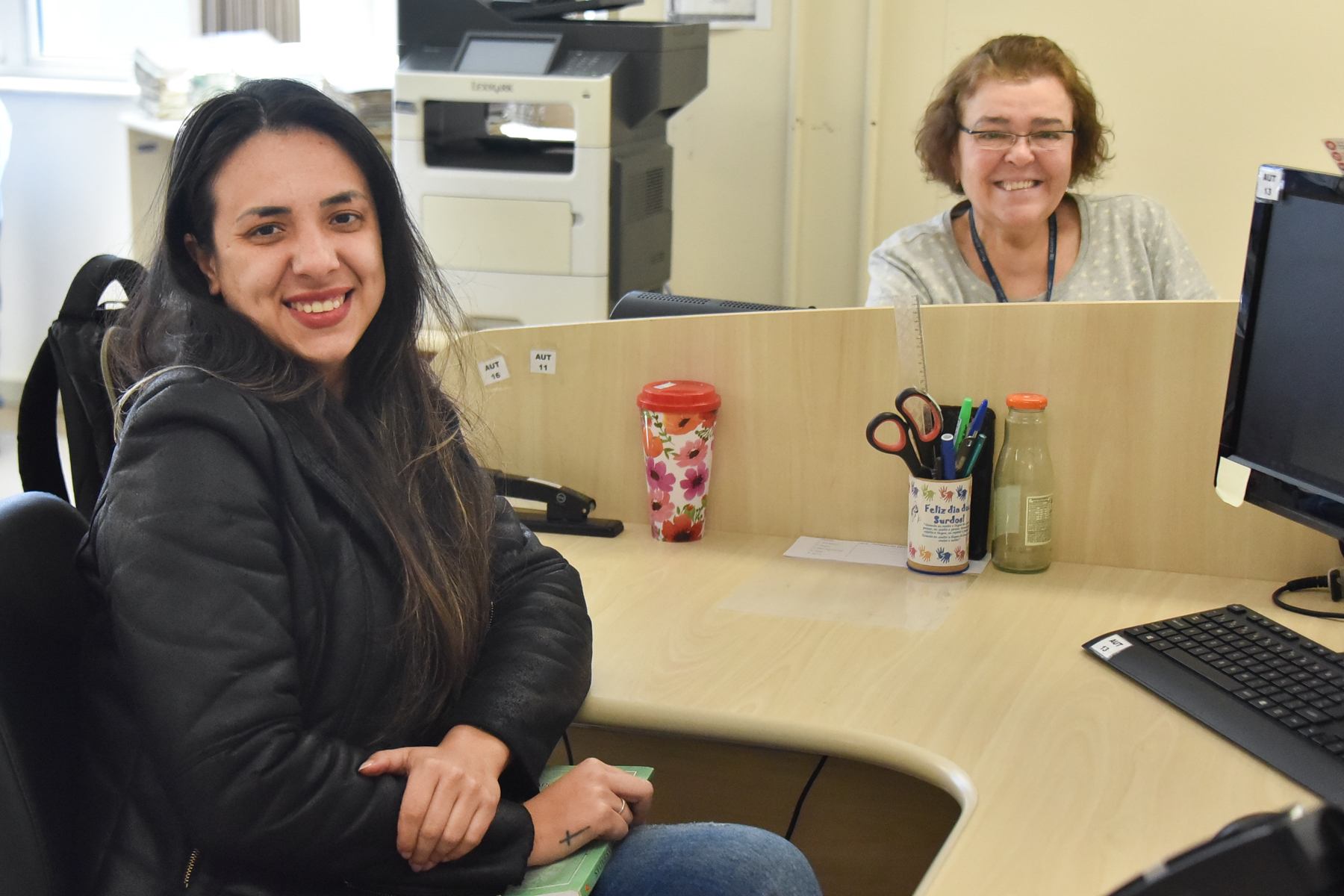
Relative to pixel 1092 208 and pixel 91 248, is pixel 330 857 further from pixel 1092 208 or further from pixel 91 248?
pixel 91 248

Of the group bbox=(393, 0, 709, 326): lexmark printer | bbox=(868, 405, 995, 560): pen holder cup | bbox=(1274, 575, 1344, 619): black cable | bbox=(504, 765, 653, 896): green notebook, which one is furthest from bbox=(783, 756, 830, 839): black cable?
bbox=(393, 0, 709, 326): lexmark printer

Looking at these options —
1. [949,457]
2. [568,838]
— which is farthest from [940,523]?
[568,838]

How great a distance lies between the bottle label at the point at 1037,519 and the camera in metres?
1.44

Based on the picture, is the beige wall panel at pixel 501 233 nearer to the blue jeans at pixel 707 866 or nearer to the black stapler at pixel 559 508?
the black stapler at pixel 559 508

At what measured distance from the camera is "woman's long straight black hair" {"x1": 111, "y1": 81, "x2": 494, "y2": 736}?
42.5 inches

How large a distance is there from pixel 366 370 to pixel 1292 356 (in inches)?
34.1

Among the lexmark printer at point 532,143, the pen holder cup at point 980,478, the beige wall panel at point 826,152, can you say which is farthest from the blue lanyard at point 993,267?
the beige wall panel at point 826,152

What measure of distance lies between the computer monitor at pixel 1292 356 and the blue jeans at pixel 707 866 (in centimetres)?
57

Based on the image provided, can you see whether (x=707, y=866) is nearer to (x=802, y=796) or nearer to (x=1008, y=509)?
(x=802, y=796)

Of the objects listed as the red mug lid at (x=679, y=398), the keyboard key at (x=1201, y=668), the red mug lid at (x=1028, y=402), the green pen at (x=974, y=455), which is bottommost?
the keyboard key at (x=1201, y=668)

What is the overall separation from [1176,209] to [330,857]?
3.00 metres

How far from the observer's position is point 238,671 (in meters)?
0.94

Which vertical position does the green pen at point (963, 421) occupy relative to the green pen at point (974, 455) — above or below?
above

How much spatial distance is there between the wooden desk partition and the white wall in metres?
2.89
